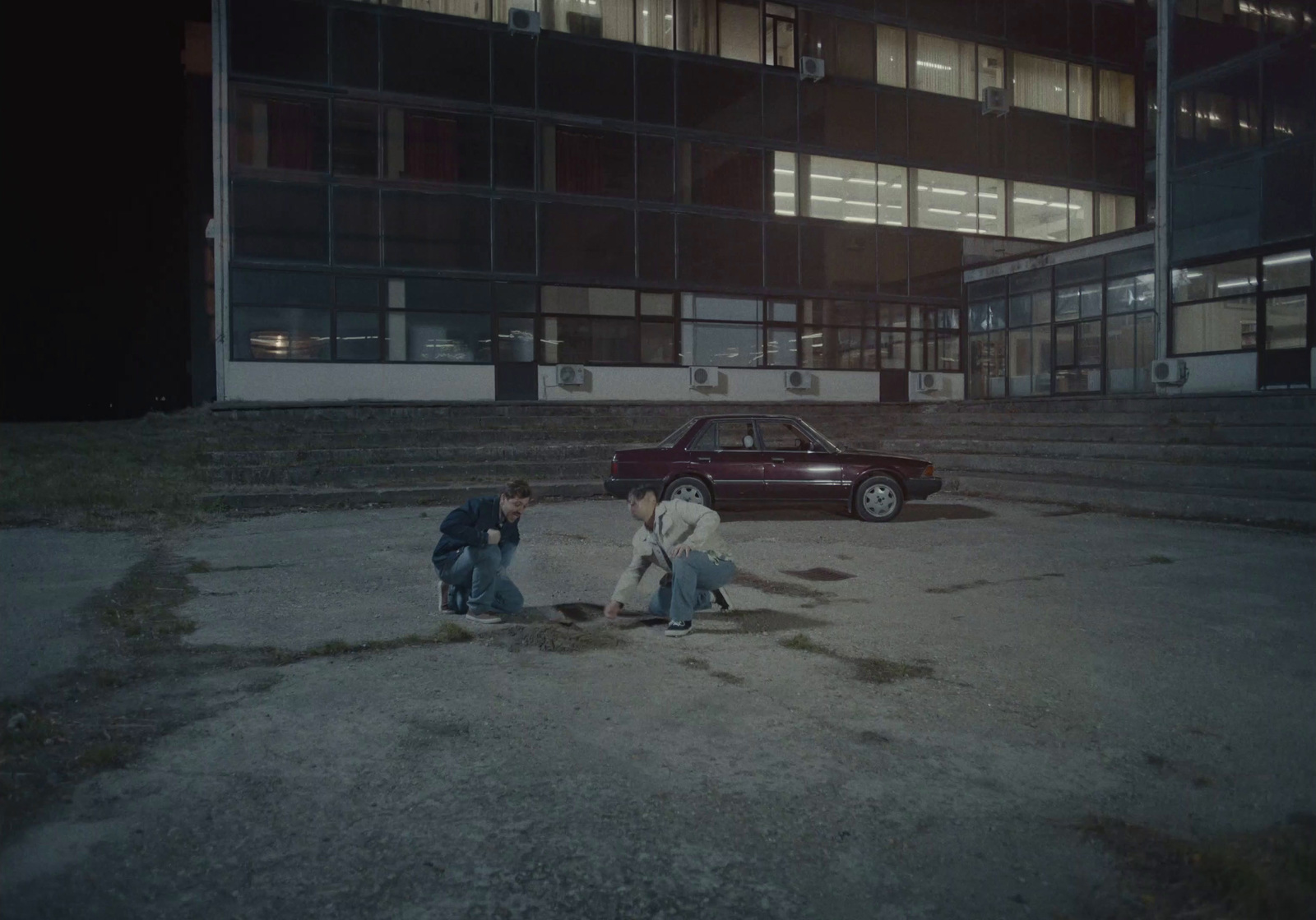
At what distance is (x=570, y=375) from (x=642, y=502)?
1735cm

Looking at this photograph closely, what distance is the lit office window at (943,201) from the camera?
27828 millimetres

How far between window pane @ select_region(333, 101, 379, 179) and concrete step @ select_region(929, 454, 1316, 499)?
15237mm

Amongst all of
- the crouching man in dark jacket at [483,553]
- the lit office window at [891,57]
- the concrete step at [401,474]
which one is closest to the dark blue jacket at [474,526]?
the crouching man in dark jacket at [483,553]

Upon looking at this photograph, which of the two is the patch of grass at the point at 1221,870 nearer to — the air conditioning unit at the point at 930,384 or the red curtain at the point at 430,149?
the red curtain at the point at 430,149

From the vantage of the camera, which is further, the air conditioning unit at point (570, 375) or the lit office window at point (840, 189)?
the lit office window at point (840, 189)

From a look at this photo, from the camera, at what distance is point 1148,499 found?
13.0 m

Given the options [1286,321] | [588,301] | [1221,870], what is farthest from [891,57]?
[1221,870]

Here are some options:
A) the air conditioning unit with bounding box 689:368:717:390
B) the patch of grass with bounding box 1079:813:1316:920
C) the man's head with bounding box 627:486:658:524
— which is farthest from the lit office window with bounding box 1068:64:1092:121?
the patch of grass with bounding box 1079:813:1316:920

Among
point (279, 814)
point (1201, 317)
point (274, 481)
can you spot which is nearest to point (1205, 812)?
point (279, 814)

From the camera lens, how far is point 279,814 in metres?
3.42

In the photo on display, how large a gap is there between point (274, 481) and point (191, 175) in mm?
20956

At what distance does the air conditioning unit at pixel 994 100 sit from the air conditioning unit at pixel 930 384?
330 inches

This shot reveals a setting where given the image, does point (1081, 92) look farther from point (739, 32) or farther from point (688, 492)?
point (688, 492)

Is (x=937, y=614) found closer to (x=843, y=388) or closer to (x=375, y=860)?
(x=375, y=860)
